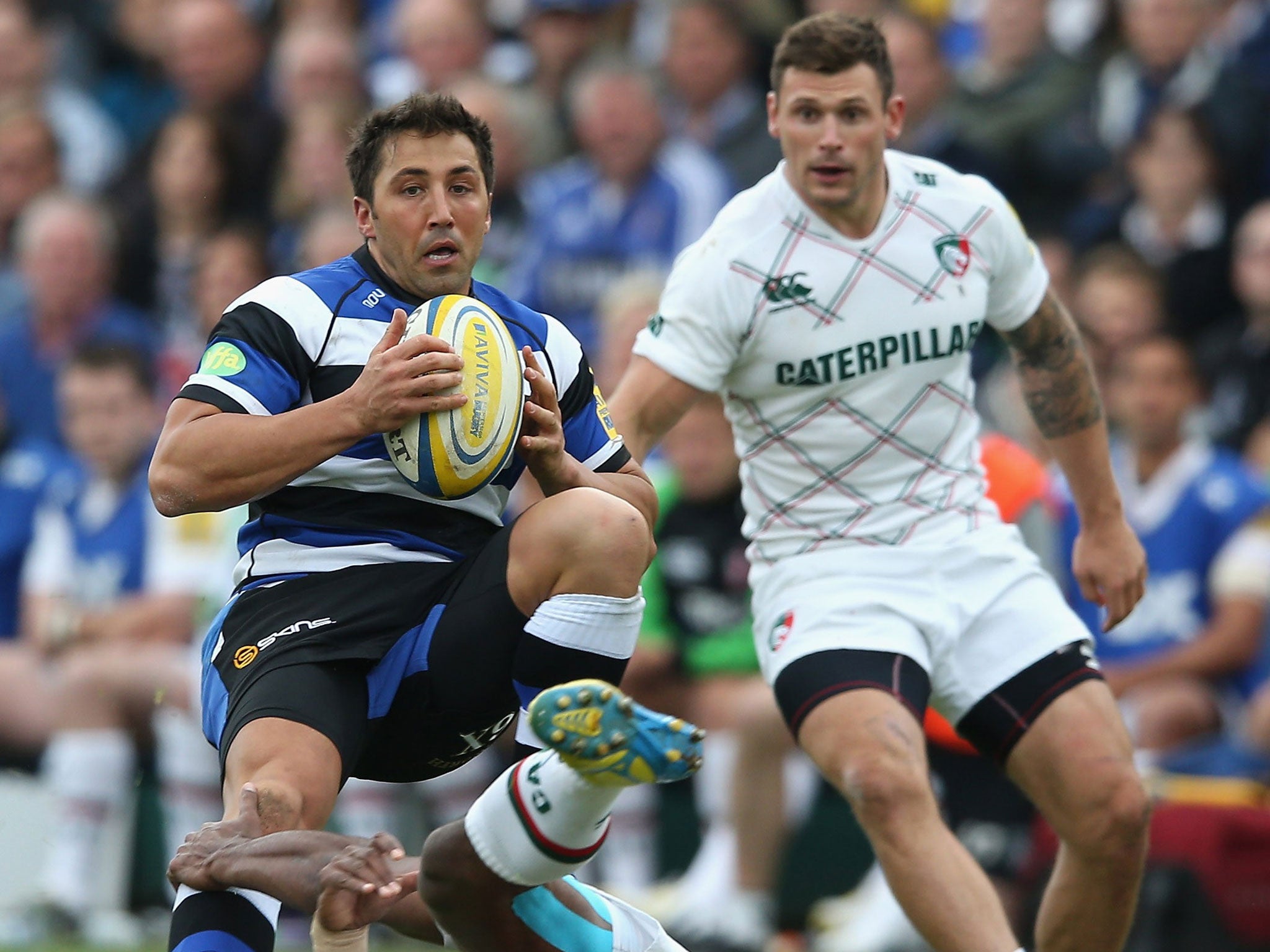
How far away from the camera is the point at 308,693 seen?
4359 mm

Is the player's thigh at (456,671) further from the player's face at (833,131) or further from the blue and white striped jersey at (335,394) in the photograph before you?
the player's face at (833,131)

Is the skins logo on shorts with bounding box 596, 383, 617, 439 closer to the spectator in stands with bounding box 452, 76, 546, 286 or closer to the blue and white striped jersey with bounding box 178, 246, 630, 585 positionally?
the blue and white striped jersey with bounding box 178, 246, 630, 585

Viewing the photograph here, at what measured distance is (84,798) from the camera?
872 cm

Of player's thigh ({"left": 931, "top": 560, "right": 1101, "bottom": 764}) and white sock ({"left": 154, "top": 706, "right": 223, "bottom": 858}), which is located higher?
player's thigh ({"left": 931, "top": 560, "right": 1101, "bottom": 764})

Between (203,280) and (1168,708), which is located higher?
(203,280)

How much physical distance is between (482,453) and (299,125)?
6.90 meters

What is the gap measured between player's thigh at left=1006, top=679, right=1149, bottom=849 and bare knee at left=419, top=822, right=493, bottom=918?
5.64 feet

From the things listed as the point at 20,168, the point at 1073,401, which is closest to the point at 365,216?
the point at 1073,401


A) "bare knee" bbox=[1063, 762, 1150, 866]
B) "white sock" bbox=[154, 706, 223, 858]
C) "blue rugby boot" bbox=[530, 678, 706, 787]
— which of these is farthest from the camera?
"white sock" bbox=[154, 706, 223, 858]

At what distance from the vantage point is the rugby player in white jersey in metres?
5.43

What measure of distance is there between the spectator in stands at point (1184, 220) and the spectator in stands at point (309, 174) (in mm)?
4091

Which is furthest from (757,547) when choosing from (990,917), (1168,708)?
(1168,708)

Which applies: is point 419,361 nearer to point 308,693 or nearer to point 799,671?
point 308,693

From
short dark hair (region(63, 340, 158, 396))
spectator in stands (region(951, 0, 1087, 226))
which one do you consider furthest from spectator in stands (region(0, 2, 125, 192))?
spectator in stands (region(951, 0, 1087, 226))
